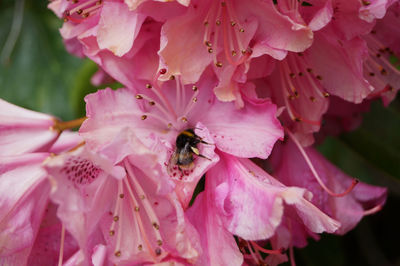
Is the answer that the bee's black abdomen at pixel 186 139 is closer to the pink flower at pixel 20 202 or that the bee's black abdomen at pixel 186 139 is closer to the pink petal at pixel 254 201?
the pink petal at pixel 254 201

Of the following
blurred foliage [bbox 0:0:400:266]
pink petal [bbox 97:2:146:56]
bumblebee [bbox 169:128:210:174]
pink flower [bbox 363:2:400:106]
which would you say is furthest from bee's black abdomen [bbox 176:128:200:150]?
blurred foliage [bbox 0:0:400:266]

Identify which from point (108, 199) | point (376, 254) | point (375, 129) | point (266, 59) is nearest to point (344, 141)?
point (375, 129)

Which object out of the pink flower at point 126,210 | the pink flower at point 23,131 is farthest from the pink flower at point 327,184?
the pink flower at point 23,131

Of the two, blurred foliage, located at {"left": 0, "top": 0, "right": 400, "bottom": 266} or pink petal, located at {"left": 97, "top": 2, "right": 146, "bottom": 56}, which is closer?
pink petal, located at {"left": 97, "top": 2, "right": 146, "bottom": 56}

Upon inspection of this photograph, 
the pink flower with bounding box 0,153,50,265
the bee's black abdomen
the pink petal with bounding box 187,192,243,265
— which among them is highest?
the bee's black abdomen

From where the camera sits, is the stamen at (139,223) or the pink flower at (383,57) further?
the pink flower at (383,57)

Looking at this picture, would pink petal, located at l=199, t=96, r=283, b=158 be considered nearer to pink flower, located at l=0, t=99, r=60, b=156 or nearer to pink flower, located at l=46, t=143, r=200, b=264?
pink flower, located at l=46, t=143, r=200, b=264
